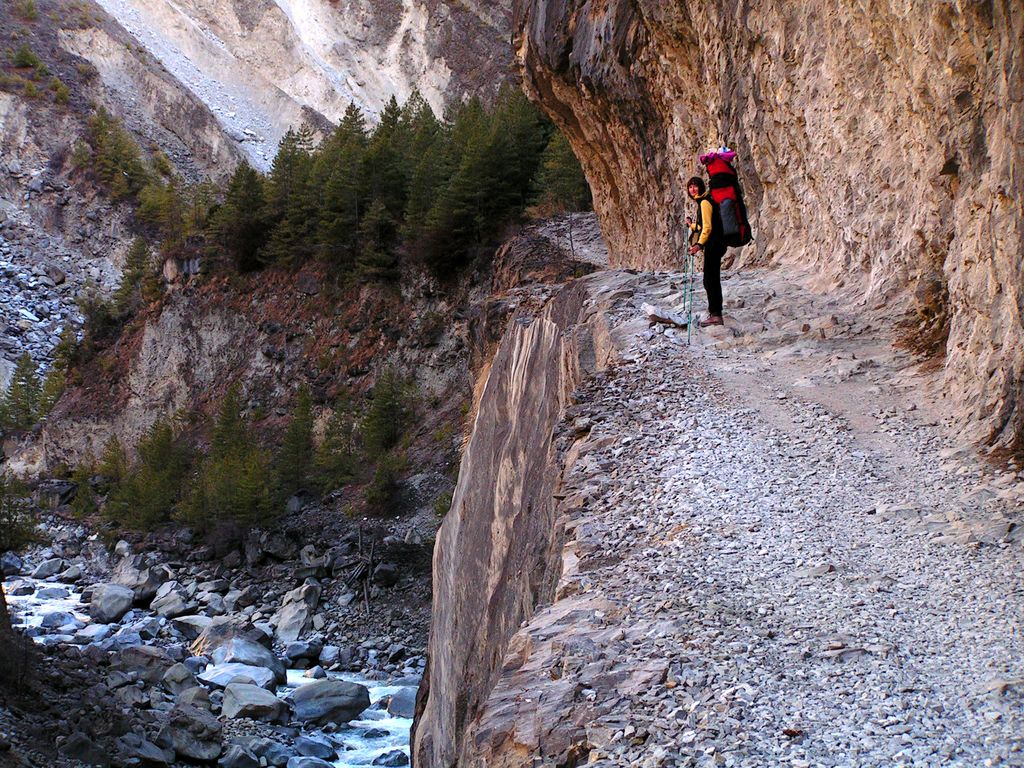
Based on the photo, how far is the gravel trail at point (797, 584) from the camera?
13.4 ft

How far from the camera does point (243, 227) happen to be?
1708 inches

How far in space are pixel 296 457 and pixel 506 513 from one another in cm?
2425

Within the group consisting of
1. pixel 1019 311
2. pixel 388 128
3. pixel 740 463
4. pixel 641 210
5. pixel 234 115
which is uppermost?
pixel 234 115

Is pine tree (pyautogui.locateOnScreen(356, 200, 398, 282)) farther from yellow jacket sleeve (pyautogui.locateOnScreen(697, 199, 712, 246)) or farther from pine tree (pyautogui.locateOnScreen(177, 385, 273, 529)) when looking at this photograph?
yellow jacket sleeve (pyautogui.locateOnScreen(697, 199, 712, 246))

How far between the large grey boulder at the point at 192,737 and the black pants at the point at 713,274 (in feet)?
38.7

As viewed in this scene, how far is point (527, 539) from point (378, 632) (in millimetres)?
17577

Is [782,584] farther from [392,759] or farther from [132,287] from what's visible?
[132,287]

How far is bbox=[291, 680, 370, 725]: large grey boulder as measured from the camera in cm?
1955

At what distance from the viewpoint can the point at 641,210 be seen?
73.8 feet

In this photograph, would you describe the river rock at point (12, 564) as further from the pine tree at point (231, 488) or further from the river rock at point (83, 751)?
the river rock at point (83, 751)

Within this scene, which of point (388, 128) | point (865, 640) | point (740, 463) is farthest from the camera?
point (388, 128)

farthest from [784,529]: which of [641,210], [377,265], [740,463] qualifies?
[377,265]

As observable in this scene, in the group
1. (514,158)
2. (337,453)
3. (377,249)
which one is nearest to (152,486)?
(337,453)

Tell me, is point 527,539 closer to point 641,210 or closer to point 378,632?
point 641,210
